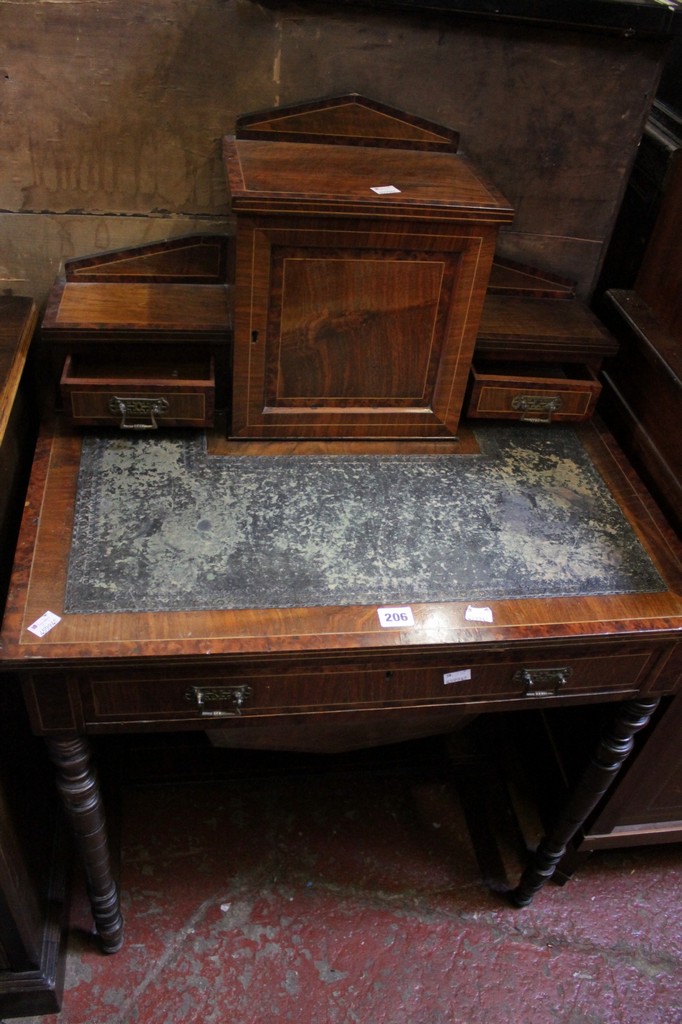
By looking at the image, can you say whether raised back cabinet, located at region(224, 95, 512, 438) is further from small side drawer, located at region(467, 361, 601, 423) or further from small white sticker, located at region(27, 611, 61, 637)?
small white sticker, located at region(27, 611, 61, 637)

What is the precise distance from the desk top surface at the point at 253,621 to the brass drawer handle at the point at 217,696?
11 centimetres

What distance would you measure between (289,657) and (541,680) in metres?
0.47

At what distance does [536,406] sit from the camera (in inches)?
69.5

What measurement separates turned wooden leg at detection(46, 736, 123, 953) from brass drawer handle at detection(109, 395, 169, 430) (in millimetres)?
582

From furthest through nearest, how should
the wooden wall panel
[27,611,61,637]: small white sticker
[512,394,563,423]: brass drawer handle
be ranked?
[512,394,563,423]: brass drawer handle → the wooden wall panel → [27,611,61,637]: small white sticker

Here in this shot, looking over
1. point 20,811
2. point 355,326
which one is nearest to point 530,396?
point 355,326

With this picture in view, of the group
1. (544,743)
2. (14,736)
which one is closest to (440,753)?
(544,743)

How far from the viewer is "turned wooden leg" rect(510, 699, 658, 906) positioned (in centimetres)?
165

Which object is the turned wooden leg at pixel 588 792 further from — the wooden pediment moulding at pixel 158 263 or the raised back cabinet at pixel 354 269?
the wooden pediment moulding at pixel 158 263

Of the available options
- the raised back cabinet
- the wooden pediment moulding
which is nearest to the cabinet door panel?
the raised back cabinet

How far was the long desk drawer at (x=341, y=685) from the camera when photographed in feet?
4.52

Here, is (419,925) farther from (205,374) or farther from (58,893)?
(205,374)

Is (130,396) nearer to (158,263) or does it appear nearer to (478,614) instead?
(158,263)

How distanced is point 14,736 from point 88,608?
49 cm
